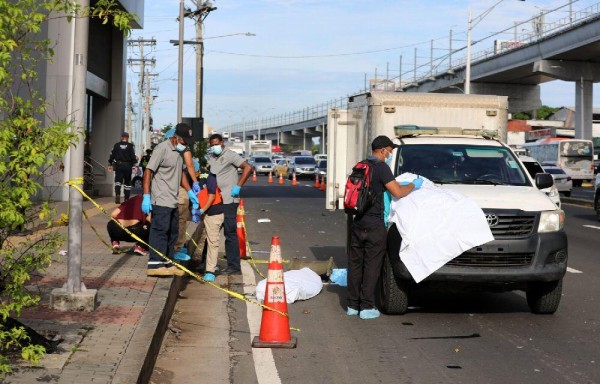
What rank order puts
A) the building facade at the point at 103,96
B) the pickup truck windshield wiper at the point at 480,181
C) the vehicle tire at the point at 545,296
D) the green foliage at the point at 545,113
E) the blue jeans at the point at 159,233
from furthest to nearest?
the green foliage at the point at 545,113 < the building facade at the point at 103,96 < the blue jeans at the point at 159,233 < the pickup truck windshield wiper at the point at 480,181 < the vehicle tire at the point at 545,296

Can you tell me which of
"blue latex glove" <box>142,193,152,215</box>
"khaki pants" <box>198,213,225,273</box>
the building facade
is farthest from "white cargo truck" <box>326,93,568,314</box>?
the building facade

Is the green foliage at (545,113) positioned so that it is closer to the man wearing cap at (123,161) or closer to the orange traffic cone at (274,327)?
the man wearing cap at (123,161)

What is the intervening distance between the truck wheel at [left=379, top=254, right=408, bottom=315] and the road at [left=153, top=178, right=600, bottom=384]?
0.38 feet

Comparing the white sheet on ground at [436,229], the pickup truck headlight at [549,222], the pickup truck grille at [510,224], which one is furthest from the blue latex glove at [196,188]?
the pickup truck headlight at [549,222]

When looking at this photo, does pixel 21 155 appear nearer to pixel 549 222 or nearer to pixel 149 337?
pixel 149 337

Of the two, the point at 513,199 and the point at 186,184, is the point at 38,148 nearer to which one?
the point at 513,199

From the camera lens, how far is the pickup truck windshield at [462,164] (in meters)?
11.0

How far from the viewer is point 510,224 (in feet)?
31.9

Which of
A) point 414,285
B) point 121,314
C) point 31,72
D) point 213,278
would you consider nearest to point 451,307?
point 414,285

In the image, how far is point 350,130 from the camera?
14906 mm

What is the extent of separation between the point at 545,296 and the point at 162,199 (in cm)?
461

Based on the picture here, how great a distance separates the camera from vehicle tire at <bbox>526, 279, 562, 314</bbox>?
33.3ft

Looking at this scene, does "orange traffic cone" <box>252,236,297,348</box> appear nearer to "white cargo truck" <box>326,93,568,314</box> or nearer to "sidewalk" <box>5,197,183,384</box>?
"sidewalk" <box>5,197,183,384</box>

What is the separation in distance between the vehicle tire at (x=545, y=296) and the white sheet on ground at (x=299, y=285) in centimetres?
261
